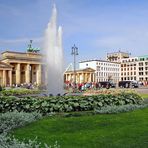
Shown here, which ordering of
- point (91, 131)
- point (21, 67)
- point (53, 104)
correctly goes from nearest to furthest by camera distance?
point (91, 131), point (53, 104), point (21, 67)

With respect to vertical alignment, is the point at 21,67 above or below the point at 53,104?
above

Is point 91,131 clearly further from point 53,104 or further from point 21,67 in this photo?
point 21,67

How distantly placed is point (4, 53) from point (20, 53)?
232 inches

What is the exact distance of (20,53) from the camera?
128 metres

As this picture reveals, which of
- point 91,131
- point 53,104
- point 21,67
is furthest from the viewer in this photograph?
point 21,67

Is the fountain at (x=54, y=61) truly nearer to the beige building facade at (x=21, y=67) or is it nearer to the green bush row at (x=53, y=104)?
the green bush row at (x=53, y=104)

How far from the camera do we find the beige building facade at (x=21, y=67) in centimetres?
11850

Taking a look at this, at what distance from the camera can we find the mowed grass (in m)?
8.94

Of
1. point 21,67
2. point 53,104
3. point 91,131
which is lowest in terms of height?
point 91,131

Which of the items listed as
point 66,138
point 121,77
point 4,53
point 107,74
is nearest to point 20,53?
point 4,53

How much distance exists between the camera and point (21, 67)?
133 m

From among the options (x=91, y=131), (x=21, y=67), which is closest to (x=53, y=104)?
(x=91, y=131)

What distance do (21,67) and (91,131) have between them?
4899 inches

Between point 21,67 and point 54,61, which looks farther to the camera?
point 21,67
